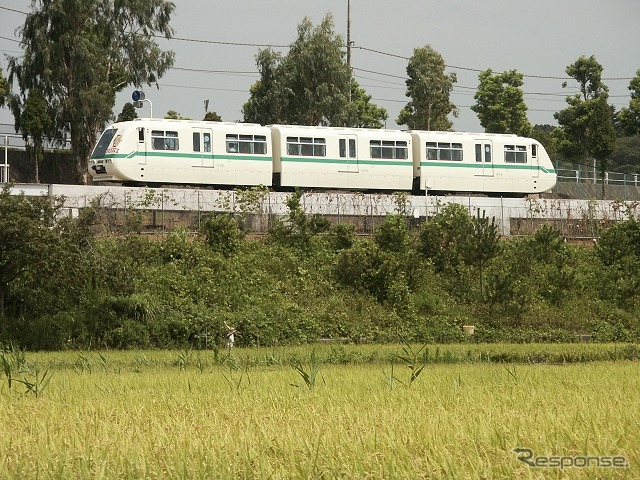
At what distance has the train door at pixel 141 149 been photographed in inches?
1361

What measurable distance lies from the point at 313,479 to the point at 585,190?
1965 inches

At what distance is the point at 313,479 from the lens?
22.6 feet

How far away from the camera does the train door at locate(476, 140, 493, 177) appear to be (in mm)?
39750

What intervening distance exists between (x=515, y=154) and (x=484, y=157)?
1416 millimetres

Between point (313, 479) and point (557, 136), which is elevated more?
point (557, 136)

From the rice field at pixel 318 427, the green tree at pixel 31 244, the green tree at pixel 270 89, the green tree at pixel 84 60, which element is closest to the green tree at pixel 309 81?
the green tree at pixel 270 89

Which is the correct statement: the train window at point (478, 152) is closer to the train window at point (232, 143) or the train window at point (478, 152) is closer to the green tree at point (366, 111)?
the train window at point (232, 143)

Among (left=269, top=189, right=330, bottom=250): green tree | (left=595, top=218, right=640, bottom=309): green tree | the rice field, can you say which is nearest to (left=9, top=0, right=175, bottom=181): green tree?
(left=269, top=189, right=330, bottom=250): green tree

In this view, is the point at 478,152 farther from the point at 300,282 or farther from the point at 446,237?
the point at 300,282

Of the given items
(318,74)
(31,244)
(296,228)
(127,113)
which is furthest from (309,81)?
(31,244)

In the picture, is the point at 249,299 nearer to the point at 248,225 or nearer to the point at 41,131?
the point at 248,225

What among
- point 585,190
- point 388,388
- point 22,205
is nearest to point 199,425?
point 388,388

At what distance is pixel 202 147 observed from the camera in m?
35.6

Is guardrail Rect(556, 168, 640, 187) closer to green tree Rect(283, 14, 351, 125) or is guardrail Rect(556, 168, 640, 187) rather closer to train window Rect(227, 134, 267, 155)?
green tree Rect(283, 14, 351, 125)
